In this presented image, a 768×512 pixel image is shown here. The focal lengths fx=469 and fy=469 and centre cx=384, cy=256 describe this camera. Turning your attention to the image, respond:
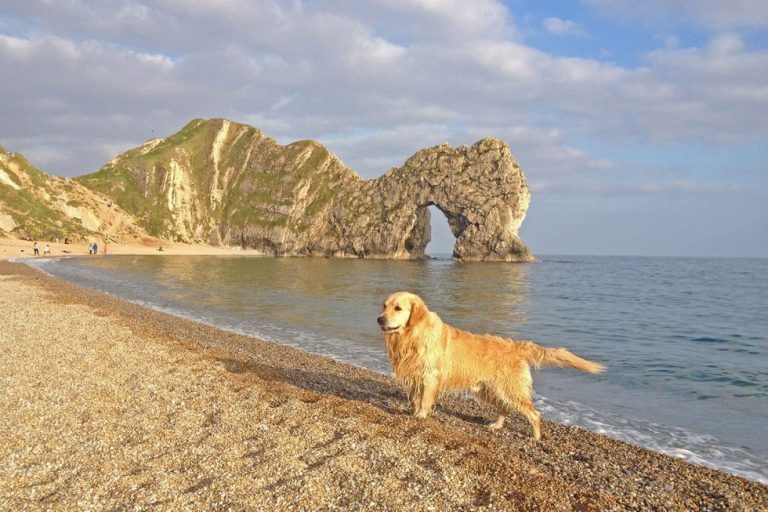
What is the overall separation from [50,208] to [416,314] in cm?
11568

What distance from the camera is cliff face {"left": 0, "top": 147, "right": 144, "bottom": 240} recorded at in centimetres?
8775

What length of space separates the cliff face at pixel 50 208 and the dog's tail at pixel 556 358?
103115mm

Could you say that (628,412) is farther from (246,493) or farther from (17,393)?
(17,393)

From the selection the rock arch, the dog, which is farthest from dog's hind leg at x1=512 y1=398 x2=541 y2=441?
the rock arch

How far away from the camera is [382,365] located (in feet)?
44.9

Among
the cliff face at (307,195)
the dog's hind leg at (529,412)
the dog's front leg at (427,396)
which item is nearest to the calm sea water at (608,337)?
the dog's hind leg at (529,412)

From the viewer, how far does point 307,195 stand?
137 meters

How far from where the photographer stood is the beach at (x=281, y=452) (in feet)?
16.5

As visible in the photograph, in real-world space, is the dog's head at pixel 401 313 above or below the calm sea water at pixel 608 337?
above

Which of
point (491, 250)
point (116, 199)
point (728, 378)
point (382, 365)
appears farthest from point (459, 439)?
point (116, 199)

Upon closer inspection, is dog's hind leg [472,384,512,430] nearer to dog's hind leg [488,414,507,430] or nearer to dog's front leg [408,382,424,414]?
dog's hind leg [488,414,507,430]

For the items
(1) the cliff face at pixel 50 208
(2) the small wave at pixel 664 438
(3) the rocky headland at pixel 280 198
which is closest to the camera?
(2) the small wave at pixel 664 438

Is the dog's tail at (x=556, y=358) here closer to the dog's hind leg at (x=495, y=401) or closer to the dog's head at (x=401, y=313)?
the dog's hind leg at (x=495, y=401)

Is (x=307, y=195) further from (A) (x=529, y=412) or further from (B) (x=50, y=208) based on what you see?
(A) (x=529, y=412)
